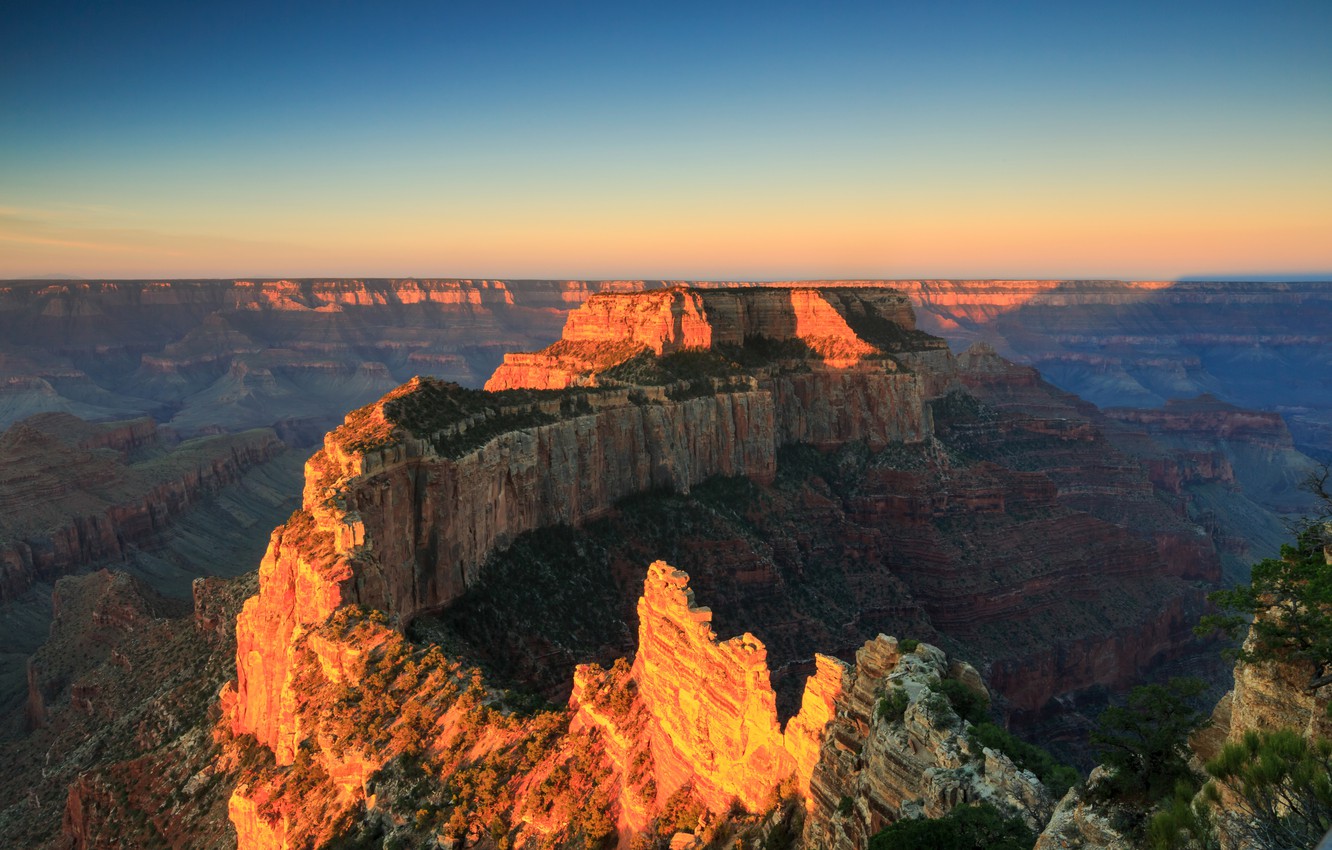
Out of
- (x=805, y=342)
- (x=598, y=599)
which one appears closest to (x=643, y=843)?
(x=598, y=599)

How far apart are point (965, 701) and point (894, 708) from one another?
261cm

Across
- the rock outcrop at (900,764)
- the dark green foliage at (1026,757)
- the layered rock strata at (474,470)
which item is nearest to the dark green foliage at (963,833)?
the rock outcrop at (900,764)

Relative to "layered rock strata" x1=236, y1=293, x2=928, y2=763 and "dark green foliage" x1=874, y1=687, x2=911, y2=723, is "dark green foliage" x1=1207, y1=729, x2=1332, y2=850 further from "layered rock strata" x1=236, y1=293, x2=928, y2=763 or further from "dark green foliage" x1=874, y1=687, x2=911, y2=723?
"layered rock strata" x1=236, y1=293, x2=928, y2=763

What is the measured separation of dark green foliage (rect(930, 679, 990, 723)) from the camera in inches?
903

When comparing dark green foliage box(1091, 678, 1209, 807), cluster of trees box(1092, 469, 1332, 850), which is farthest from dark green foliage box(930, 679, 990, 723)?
dark green foliage box(1091, 678, 1209, 807)

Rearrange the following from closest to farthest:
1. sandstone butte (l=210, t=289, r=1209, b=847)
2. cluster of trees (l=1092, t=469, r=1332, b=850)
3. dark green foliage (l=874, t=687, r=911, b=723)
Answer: cluster of trees (l=1092, t=469, r=1332, b=850) → dark green foliage (l=874, t=687, r=911, b=723) → sandstone butte (l=210, t=289, r=1209, b=847)

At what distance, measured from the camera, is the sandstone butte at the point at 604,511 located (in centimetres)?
2503

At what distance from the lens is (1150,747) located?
51.3ft

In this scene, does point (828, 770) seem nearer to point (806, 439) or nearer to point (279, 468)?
point (806, 439)

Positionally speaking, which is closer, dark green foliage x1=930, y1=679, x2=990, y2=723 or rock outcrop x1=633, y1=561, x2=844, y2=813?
dark green foliage x1=930, y1=679, x2=990, y2=723

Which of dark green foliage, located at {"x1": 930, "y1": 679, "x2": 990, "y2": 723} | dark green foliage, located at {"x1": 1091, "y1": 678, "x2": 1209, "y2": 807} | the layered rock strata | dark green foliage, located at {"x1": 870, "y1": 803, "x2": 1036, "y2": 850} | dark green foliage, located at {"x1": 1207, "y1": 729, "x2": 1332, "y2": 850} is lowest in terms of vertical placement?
the layered rock strata

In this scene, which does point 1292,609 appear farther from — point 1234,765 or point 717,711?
Result: point 717,711

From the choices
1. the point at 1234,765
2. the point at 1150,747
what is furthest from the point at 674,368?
the point at 1234,765

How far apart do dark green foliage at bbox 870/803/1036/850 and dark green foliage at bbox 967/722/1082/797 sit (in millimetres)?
2849
